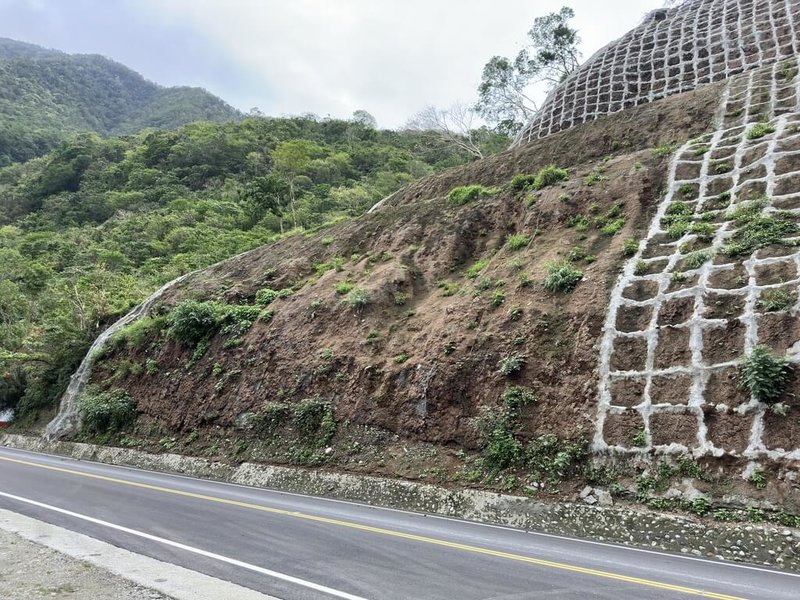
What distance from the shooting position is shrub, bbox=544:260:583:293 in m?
13.1

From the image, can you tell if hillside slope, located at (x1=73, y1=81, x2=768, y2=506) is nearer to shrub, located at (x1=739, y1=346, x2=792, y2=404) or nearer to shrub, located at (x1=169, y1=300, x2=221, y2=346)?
shrub, located at (x1=169, y1=300, x2=221, y2=346)

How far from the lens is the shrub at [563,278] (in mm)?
13117

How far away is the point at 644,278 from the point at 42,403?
88.5 feet

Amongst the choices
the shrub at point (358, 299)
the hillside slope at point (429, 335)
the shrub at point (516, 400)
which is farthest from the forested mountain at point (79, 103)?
the shrub at point (516, 400)

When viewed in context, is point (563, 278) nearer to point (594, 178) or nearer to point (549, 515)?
point (594, 178)

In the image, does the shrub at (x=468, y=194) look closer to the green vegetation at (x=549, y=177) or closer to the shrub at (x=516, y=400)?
the green vegetation at (x=549, y=177)

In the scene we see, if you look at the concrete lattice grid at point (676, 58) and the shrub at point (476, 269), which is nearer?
the shrub at point (476, 269)

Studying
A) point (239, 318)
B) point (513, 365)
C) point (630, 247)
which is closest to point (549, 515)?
point (513, 365)

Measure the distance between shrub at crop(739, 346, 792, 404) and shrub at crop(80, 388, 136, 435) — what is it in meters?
19.8

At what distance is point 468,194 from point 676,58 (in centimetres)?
1520

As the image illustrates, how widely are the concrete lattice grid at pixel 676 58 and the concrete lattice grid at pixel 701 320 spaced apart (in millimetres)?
11234

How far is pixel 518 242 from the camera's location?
16312 millimetres

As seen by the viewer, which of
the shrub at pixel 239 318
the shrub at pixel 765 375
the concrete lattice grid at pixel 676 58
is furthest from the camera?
the concrete lattice grid at pixel 676 58

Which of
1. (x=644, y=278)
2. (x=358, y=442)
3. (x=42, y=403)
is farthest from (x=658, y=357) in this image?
(x=42, y=403)
